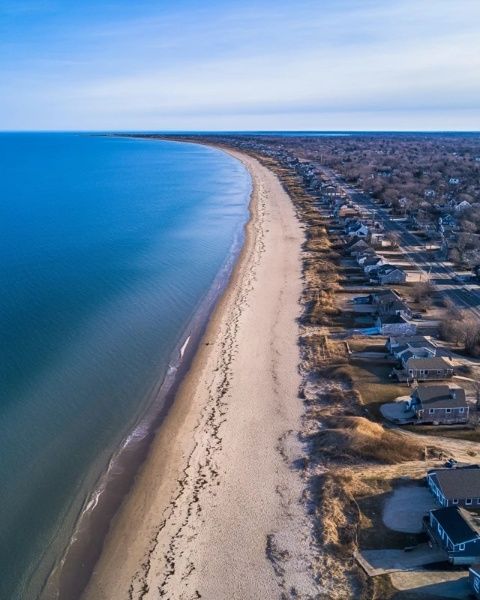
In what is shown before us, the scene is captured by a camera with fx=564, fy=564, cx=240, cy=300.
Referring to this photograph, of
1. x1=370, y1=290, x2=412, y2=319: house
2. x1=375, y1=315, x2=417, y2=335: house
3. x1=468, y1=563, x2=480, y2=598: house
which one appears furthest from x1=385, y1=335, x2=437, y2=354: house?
x1=468, y1=563, x2=480, y2=598: house

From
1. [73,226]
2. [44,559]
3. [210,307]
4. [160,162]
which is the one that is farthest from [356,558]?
[160,162]

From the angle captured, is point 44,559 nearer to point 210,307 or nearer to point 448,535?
point 448,535

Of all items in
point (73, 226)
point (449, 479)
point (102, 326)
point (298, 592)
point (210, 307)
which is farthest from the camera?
point (73, 226)

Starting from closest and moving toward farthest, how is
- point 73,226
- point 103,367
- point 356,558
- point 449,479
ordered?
1. point 356,558
2. point 449,479
3. point 103,367
4. point 73,226

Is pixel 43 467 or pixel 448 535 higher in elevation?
pixel 448 535

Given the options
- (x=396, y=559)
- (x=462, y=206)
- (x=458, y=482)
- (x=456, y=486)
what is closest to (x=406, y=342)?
(x=458, y=482)

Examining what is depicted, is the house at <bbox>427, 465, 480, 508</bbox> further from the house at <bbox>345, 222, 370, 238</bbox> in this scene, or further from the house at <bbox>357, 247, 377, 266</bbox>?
the house at <bbox>345, 222, 370, 238</bbox>
